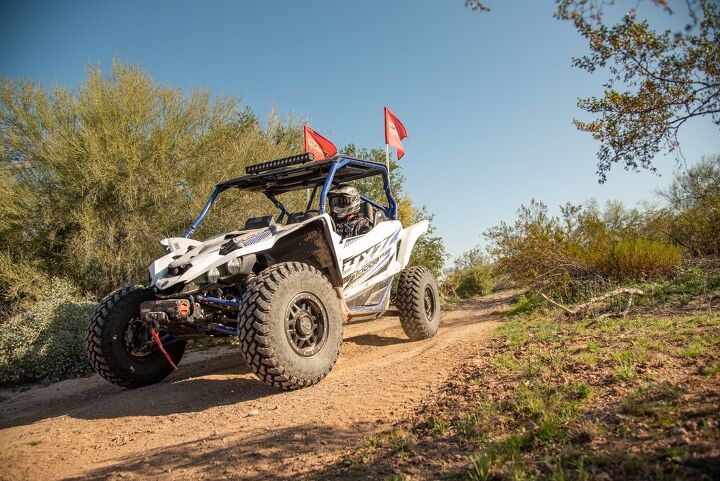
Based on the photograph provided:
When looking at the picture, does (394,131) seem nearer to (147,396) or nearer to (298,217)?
(298,217)

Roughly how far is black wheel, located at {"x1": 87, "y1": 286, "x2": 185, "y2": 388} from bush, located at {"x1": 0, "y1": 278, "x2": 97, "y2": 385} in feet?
9.62

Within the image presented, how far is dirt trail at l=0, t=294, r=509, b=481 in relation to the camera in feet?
9.27

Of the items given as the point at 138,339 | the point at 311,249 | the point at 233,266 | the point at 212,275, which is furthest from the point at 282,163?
the point at 138,339

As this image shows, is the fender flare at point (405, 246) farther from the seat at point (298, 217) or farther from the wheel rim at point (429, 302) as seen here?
the seat at point (298, 217)

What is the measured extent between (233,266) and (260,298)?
Answer: 777 mm

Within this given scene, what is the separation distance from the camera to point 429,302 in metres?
7.00

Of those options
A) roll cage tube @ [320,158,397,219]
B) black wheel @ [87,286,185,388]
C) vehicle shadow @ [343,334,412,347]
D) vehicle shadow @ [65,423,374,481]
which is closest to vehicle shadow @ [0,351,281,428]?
black wheel @ [87,286,185,388]

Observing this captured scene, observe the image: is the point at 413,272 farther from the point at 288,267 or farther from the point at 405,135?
the point at 405,135

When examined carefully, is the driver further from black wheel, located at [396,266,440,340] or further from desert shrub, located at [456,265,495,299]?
desert shrub, located at [456,265,495,299]

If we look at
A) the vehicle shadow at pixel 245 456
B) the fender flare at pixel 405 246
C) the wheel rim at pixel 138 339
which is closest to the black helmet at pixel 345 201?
the fender flare at pixel 405 246

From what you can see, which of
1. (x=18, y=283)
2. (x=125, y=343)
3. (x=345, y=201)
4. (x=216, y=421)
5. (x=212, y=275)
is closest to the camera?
(x=216, y=421)

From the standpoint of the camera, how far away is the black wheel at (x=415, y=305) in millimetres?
6453

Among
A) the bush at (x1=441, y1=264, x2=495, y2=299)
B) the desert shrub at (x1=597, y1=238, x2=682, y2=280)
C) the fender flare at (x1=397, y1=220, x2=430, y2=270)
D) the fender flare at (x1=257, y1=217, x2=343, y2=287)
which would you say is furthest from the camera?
the bush at (x1=441, y1=264, x2=495, y2=299)

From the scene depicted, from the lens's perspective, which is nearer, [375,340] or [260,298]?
[260,298]
